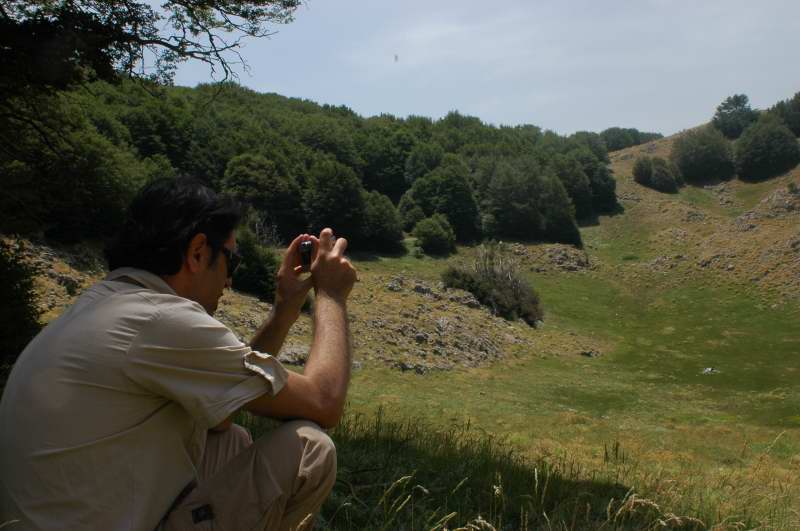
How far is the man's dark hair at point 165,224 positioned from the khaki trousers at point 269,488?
0.66 metres

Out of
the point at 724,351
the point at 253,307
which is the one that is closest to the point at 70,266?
the point at 253,307

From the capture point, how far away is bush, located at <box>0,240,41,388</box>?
8898mm

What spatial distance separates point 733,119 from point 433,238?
71255 millimetres

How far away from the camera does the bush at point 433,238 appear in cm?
6062

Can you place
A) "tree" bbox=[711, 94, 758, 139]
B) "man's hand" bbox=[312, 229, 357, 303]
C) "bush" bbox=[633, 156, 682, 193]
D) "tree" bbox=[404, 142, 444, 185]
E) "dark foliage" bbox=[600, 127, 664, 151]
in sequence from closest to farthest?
"man's hand" bbox=[312, 229, 357, 303] < "tree" bbox=[404, 142, 444, 185] < "bush" bbox=[633, 156, 682, 193] < "tree" bbox=[711, 94, 758, 139] < "dark foliage" bbox=[600, 127, 664, 151]

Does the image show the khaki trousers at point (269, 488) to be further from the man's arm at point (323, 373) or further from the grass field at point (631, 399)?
the grass field at point (631, 399)

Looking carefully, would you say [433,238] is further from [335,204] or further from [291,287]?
[291,287]

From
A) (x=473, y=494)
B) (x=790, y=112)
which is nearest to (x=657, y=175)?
(x=790, y=112)

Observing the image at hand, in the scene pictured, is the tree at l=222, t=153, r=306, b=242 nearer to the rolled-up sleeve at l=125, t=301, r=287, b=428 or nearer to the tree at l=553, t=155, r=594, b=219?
the tree at l=553, t=155, r=594, b=219

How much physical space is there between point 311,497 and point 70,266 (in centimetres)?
2813

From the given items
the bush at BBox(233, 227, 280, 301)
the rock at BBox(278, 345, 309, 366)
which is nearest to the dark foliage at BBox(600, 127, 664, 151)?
the bush at BBox(233, 227, 280, 301)

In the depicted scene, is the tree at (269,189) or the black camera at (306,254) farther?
the tree at (269,189)

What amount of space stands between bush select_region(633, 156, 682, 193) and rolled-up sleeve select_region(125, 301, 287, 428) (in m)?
89.5

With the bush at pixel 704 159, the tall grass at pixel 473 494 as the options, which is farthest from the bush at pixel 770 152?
the tall grass at pixel 473 494
